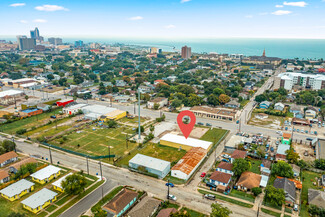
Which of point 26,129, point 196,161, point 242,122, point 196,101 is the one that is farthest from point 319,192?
point 26,129

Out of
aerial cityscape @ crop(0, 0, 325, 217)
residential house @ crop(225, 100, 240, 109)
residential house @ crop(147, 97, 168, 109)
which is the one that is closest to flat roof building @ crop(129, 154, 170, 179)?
aerial cityscape @ crop(0, 0, 325, 217)

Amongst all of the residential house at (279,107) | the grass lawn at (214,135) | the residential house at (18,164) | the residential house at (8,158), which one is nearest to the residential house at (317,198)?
the grass lawn at (214,135)

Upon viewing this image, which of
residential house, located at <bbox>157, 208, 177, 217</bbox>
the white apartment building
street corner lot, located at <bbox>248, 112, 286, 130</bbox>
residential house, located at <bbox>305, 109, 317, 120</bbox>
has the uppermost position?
the white apartment building

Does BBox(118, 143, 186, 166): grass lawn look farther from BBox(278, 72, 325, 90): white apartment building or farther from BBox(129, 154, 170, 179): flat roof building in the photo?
BBox(278, 72, 325, 90): white apartment building

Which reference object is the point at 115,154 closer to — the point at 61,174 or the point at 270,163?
the point at 61,174

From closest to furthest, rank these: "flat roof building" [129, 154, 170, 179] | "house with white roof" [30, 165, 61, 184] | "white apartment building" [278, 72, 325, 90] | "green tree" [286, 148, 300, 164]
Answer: "house with white roof" [30, 165, 61, 184] < "flat roof building" [129, 154, 170, 179] < "green tree" [286, 148, 300, 164] < "white apartment building" [278, 72, 325, 90]

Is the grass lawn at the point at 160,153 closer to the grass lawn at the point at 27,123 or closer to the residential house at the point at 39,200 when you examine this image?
the residential house at the point at 39,200

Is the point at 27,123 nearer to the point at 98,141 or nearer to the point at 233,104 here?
the point at 98,141
